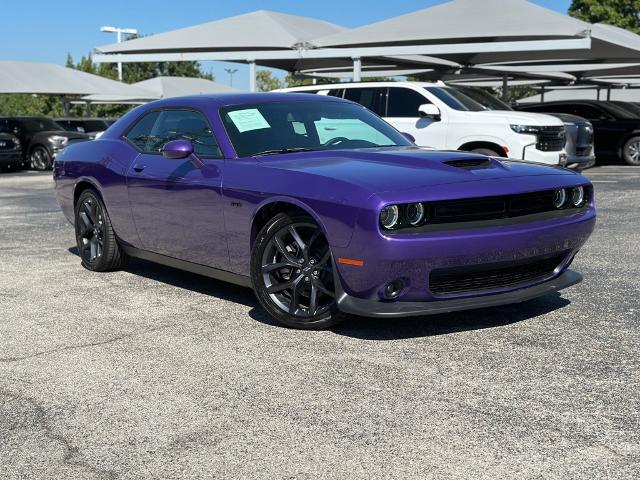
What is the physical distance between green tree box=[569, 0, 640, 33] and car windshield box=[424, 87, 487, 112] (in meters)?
45.8

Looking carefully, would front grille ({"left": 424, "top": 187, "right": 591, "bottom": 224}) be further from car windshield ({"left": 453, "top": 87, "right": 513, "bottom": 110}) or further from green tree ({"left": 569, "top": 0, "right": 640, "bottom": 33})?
green tree ({"left": 569, "top": 0, "right": 640, "bottom": 33})

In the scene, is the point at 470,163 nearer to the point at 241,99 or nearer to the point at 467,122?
the point at 241,99

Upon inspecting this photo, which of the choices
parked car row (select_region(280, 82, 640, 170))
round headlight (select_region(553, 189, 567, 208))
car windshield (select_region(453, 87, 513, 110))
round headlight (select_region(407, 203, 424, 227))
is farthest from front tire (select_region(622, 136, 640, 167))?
round headlight (select_region(407, 203, 424, 227))

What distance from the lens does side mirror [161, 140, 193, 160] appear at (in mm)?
5543

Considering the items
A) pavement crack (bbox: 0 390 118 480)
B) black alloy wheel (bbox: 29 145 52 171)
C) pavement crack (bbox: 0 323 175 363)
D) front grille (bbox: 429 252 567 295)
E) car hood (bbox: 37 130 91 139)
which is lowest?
black alloy wheel (bbox: 29 145 52 171)

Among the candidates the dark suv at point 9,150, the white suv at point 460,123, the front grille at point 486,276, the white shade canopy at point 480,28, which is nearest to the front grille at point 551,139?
the white suv at point 460,123

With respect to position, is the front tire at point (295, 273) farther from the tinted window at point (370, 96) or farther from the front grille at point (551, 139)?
the tinted window at point (370, 96)

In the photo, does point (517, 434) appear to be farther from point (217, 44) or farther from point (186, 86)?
point (186, 86)

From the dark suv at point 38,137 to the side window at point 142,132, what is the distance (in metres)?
16.2

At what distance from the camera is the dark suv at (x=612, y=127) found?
19.9 meters

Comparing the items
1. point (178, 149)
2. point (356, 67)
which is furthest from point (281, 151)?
point (356, 67)

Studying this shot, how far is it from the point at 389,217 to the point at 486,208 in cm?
56

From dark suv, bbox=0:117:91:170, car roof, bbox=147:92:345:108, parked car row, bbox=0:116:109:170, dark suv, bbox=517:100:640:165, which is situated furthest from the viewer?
dark suv, bbox=0:117:91:170

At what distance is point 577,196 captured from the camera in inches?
207
